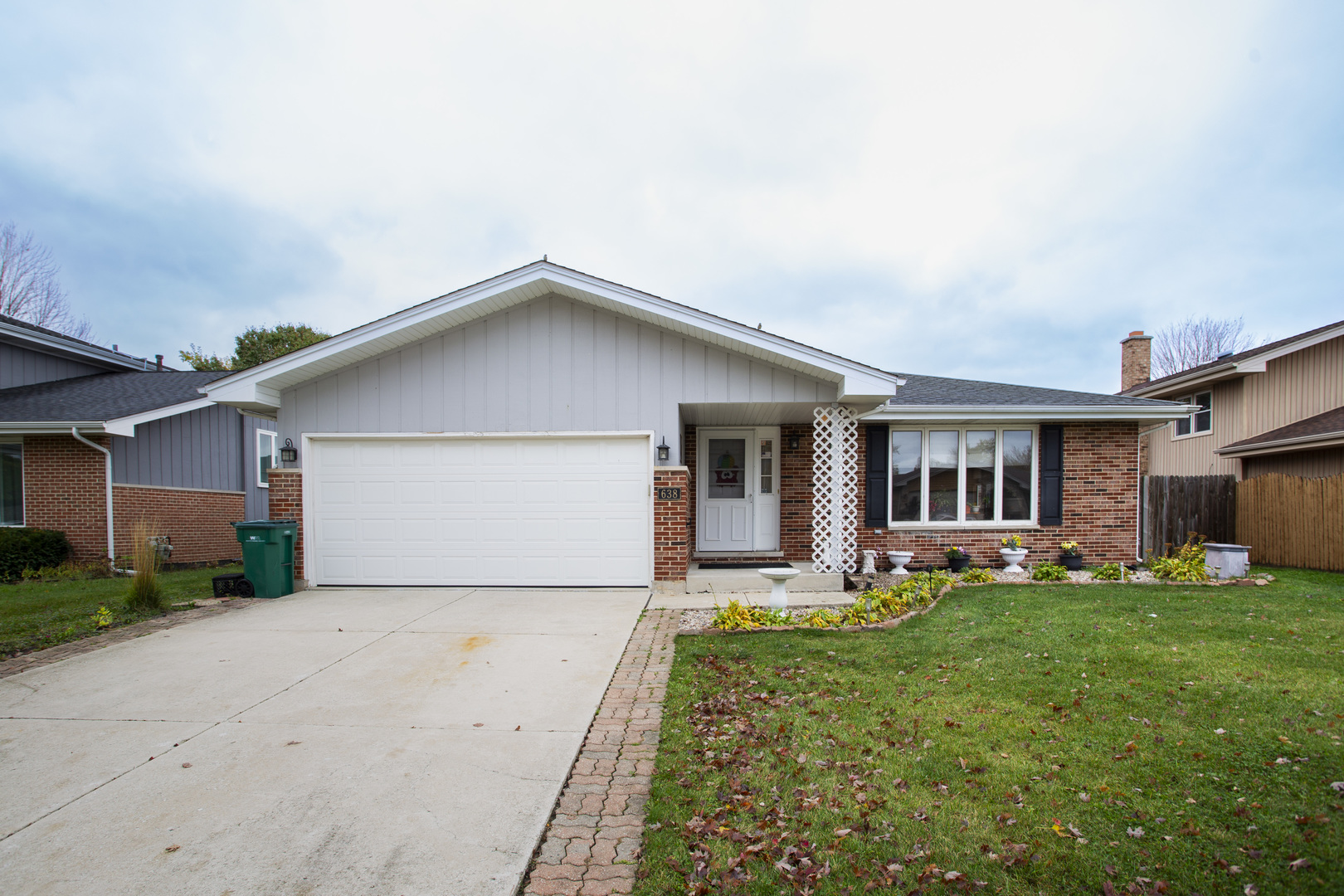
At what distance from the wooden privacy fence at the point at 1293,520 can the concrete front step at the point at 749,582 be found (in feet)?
27.6

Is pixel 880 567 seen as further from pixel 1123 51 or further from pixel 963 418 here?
pixel 1123 51

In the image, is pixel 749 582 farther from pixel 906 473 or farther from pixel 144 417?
pixel 144 417

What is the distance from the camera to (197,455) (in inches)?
521

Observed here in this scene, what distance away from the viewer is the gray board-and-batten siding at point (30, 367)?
43.7 feet

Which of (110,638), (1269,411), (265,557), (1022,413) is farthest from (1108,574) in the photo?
(110,638)

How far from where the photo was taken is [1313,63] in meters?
10.8

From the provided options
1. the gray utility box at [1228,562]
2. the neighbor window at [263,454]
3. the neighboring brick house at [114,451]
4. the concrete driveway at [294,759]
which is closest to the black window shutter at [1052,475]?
the gray utility box at [1228,562]

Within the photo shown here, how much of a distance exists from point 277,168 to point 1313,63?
2257cm

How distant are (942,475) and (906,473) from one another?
612 mm

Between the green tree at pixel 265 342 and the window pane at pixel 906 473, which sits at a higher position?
the green tree at pixel 265 342

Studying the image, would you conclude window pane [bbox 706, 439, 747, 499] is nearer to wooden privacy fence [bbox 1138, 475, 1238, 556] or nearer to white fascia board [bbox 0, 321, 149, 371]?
wooden privacy fence [bbox 1138, 475, 1238, 556]

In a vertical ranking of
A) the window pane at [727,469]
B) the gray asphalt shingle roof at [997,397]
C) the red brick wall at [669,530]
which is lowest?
the red brick wall at [669,530]

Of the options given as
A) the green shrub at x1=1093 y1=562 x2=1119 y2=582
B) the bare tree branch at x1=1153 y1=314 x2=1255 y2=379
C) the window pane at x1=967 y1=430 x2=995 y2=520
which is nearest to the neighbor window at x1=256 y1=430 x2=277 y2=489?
the window pane at x1=967 y1=430 x2=995 y2=520

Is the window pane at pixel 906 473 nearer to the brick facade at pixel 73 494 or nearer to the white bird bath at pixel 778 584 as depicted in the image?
the white bird bath at pixel 778 584
